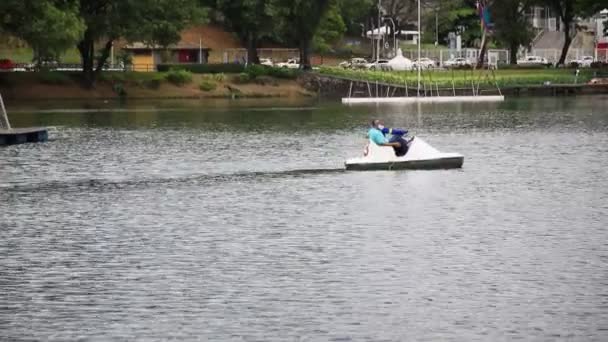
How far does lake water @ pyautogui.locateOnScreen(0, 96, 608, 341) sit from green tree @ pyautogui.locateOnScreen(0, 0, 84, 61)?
152 feet

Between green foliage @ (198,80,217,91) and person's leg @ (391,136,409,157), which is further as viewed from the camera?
green foliage @ (198,80,217,91)

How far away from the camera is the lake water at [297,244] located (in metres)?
34.7

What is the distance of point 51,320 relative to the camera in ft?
115

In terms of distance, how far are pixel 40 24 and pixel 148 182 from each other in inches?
2771

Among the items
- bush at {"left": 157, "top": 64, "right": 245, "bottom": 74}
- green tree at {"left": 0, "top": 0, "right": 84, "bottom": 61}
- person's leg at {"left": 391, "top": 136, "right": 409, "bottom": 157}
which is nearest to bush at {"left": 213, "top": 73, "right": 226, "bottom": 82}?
bush at {"left": 157, "top": 64, "right": 245, "bottom": 74}

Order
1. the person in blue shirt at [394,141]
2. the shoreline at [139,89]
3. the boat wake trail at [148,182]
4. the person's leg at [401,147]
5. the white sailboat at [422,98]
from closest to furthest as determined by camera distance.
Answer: the boat wake trail at [148,182] → the person in blue shirt at [394,141] → the person's leg at [401,147] → the white sailboat at [422,98] → the shoreline at [139,89]

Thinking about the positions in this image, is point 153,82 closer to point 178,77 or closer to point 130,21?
point 178,77

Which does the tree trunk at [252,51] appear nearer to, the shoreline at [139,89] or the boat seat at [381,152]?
the shoreline at [139,89]

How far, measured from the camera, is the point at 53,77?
507ft

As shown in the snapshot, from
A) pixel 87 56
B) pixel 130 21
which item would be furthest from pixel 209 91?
pixel 130 21

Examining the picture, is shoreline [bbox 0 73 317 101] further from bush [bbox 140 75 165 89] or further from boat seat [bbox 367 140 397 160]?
boat seat [bbox 367 140 397 160]

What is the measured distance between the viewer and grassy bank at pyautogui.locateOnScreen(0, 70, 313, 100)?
5969 inches

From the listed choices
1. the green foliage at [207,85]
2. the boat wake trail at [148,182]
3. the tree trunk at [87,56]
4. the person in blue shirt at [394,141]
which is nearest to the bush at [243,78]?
the green foliage at [207,85]

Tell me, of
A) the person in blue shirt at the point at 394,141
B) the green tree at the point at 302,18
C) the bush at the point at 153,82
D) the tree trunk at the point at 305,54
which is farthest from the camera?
the tree trunk at the point at 305,54
